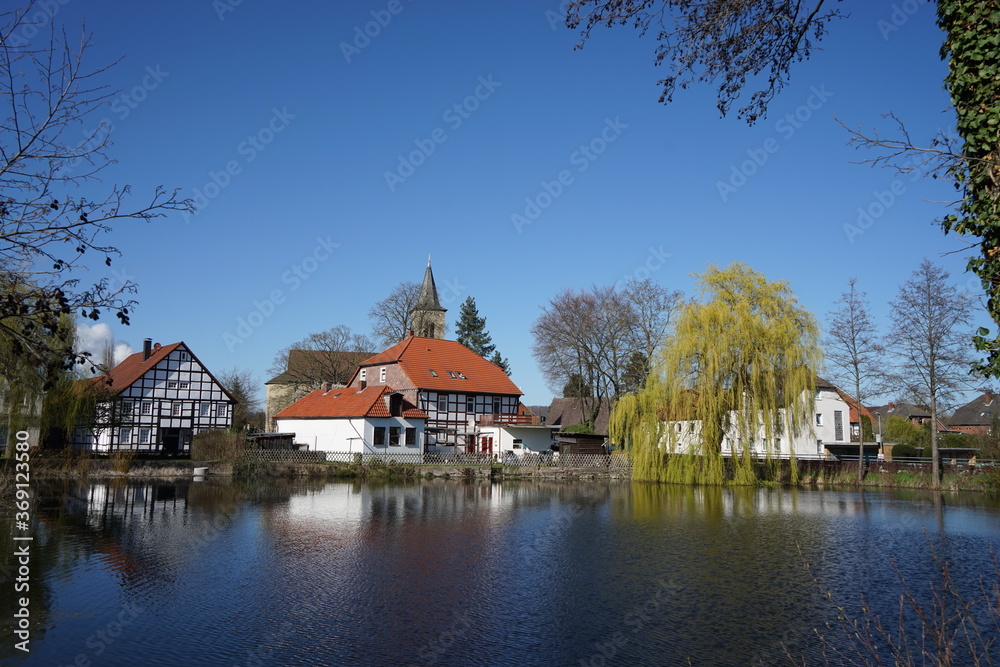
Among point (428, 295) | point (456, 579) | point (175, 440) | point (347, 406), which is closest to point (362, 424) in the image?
point (347, 406)

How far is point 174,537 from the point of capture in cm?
1684

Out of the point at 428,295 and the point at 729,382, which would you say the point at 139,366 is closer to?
the point at 428,295

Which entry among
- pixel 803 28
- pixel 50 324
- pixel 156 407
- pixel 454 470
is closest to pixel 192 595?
pixel 50 324

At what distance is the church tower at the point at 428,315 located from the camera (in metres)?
69.7

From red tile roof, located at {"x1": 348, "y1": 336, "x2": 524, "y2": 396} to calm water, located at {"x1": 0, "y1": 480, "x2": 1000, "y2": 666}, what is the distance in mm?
22413

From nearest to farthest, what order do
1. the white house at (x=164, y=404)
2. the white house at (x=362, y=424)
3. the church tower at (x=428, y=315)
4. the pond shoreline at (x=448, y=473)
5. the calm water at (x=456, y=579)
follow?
1. the calm water at (x=456, y=579)
2. the pond shoreline at (x=448, y=473)
3. the white house at (x=362, y=424)
4. the white house at (x=164, y=404)
5. the church tower at (x=428, y=315)

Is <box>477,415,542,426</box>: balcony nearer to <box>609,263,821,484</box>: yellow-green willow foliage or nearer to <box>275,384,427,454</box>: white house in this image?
<box>275,384,427,454</box>: white house

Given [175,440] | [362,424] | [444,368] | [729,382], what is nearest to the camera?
[729,382]

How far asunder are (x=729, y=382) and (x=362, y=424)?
66.3 feet

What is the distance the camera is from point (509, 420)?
1861 inches

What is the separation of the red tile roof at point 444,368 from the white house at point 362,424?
250 centimetres

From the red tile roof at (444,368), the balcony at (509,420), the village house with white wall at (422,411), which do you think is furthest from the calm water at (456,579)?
the red tile roof at (444,368)

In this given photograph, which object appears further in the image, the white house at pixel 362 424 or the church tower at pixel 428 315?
the church tower at pixel 428 315

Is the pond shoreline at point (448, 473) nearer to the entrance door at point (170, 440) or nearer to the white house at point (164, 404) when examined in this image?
the white house at point (164, 404)
